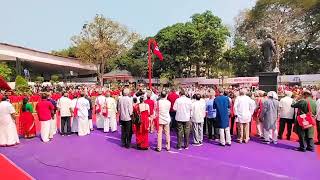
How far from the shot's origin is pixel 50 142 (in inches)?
457

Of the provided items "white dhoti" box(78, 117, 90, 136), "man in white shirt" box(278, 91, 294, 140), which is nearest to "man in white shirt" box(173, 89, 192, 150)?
"man in white shirt" box(278, 91, 294, 140)

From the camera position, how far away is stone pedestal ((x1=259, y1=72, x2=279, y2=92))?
16.4 meters

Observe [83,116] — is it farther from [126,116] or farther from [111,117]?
[126,116]

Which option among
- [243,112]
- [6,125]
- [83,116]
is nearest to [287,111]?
[243,112]

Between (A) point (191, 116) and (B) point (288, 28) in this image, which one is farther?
(B) point (288, 28)

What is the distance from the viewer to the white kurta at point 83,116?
12.6m

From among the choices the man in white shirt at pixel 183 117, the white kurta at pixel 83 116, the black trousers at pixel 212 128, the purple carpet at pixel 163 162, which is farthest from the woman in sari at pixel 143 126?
the white kurta at pixel 83 116

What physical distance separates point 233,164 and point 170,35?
34183mm

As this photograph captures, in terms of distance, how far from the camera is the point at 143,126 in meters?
10.2

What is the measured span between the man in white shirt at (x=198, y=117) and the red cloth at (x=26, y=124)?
17.5ft

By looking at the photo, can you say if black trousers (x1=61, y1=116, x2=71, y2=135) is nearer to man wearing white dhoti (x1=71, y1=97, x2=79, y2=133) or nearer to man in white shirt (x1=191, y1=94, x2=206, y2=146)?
man wearing white dhoti (x1=71, y1=97, x2=79, y2=133)

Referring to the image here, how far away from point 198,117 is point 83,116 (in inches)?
162

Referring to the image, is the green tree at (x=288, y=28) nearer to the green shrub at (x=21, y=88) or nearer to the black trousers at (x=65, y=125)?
the green shrub at (x=21, y=88)

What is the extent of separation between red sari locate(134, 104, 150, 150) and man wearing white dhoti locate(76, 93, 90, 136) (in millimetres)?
2941
